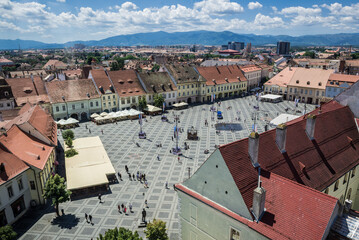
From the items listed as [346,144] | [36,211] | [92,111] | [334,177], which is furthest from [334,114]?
[92,111]

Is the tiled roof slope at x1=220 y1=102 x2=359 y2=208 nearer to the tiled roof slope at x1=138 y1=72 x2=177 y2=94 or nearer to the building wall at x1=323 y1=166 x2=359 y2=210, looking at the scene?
the building wall at x1=323 y1=166 x2=359 y2=210

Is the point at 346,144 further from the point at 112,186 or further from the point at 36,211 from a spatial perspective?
the point at 36,211

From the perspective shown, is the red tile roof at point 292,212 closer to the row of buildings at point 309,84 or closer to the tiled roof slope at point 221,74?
the row of buildings at point 309,84

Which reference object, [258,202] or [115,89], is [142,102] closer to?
[115,89]

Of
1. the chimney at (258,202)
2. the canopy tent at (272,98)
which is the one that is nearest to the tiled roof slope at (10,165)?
the chimney at (258,202)

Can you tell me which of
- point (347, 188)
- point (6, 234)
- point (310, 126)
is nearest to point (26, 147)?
point (6, 234)
